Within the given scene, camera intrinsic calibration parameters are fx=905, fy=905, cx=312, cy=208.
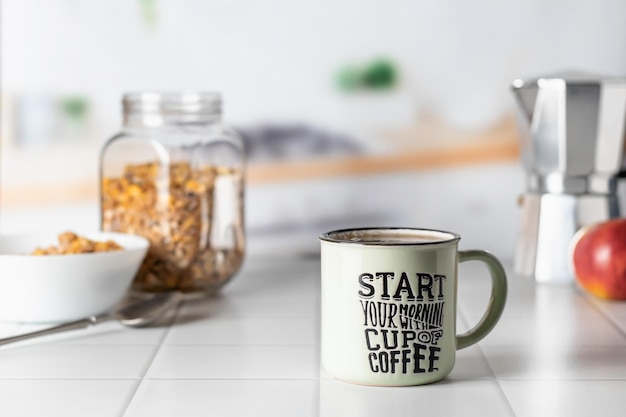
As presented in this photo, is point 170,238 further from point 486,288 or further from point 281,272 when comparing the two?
point 486,288

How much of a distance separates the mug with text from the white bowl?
1.01ft

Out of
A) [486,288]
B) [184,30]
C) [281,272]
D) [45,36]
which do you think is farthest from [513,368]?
[45,36]

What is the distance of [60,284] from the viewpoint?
0.92m

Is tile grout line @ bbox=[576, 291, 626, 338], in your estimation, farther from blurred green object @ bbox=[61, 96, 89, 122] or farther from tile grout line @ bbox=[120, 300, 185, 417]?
blurred green object @ bbox=[61, 96, 89, 122]

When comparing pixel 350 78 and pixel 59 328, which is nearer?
pixel 59 328

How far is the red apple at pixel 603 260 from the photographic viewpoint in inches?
40.9

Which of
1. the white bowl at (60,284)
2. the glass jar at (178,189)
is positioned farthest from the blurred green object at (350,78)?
the white bowl at (60,284)

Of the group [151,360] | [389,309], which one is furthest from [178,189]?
[389,309]

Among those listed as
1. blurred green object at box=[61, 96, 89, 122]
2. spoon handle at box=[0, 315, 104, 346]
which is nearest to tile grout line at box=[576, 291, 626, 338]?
spoon handle at box=[0, 315, 104, 346]

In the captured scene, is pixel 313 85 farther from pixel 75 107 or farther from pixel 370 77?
pixel 75 107

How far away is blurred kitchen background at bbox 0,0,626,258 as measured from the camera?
133 cm

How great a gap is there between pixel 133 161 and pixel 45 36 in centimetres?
33

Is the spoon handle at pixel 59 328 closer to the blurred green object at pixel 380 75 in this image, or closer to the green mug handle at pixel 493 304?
the green mug handle at pixel 493 304

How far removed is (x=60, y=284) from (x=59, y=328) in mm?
56
